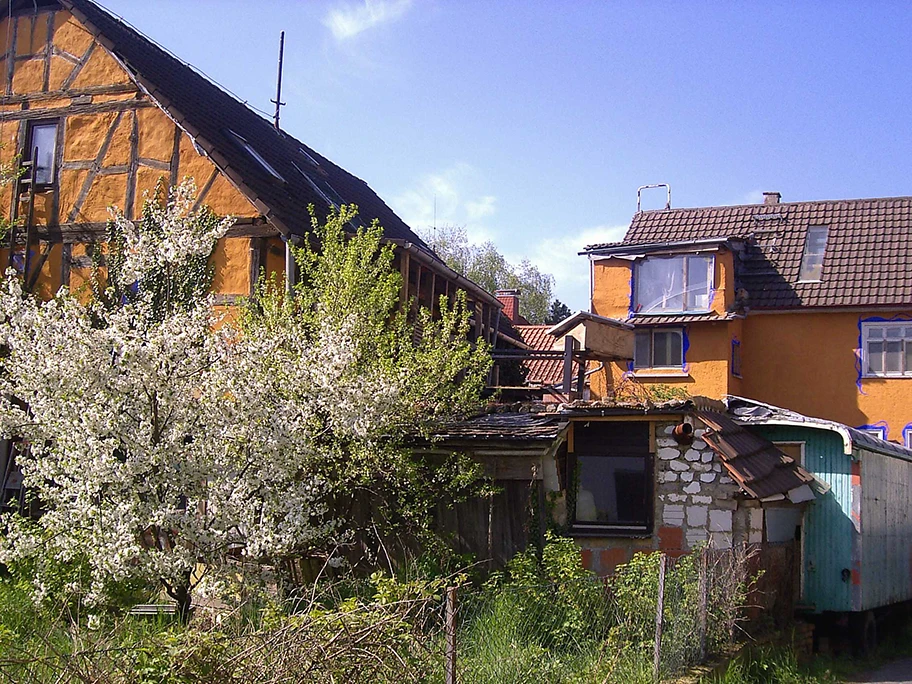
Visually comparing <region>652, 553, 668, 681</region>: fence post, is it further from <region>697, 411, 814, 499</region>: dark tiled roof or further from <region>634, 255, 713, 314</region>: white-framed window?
<region>634, 255, 713, 314</region>: white-framed window

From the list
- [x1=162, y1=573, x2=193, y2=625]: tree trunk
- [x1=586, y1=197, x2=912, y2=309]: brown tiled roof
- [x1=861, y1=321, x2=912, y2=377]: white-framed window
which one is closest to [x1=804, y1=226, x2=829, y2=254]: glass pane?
[x1=586, y1=197, x2=912, y2=309]: brown tiled roof

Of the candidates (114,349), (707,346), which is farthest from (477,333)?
(114,349)

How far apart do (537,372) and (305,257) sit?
53.9 feet

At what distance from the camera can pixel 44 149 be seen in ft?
58.5

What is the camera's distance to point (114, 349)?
10.3 meters

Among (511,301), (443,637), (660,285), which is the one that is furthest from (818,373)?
(443,637)

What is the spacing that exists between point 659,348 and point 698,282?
1.99m

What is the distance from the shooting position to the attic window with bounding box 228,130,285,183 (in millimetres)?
18312

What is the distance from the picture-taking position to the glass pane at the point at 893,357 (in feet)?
84.2

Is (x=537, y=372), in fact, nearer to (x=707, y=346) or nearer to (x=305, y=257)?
(x=707, y=346)

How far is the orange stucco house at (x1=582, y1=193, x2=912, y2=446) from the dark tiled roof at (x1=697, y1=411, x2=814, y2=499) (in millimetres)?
11164

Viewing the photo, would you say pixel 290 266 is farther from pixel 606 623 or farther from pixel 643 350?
pixel 643 350

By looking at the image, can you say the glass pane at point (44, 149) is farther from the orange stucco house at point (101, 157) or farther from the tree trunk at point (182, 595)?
the tree trunk at point (182, 595)

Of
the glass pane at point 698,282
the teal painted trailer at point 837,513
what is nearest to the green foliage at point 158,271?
the teal painted trailer at point 837,513
